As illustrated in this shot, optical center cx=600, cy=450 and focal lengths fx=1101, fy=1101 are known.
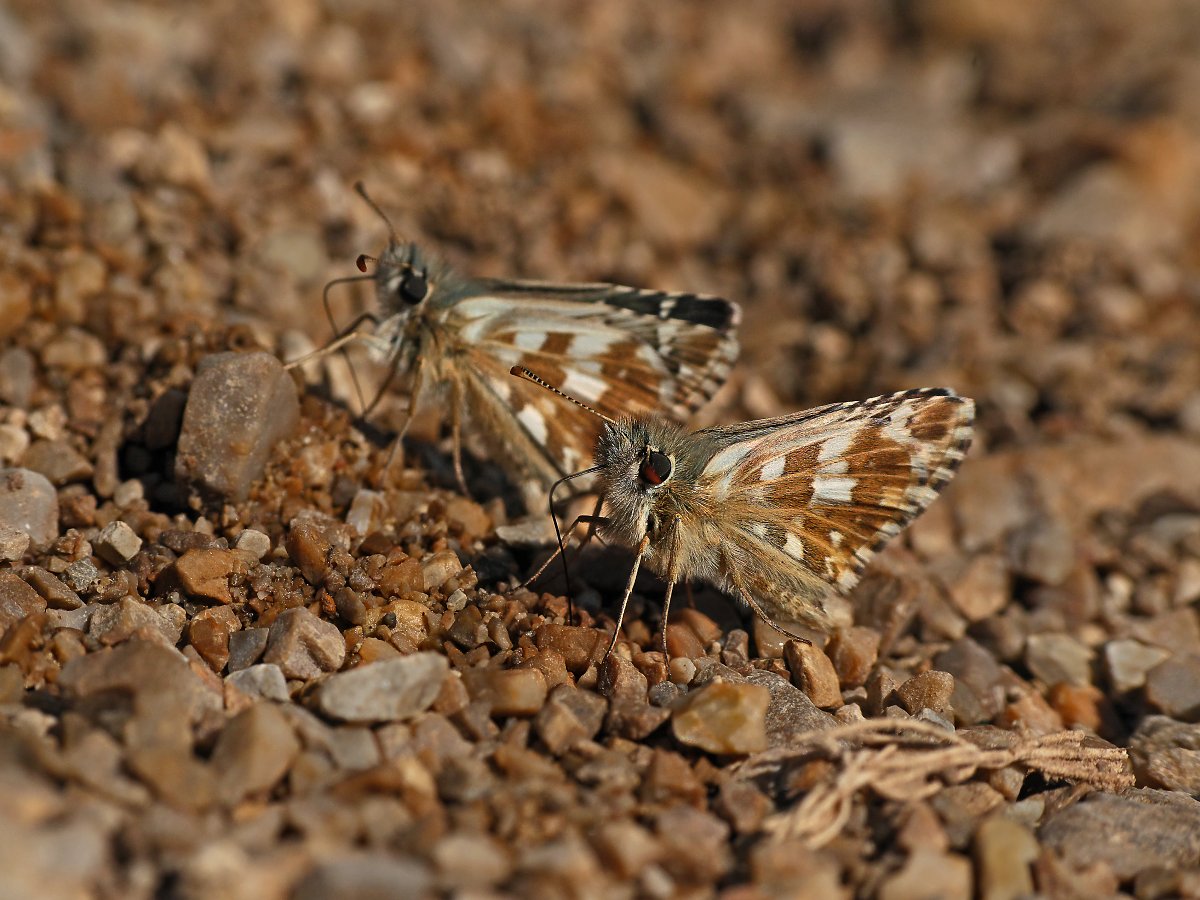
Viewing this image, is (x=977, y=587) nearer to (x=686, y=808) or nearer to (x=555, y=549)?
(x=555, y=549)

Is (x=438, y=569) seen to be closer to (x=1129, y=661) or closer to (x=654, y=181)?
(x=1129, y=661)

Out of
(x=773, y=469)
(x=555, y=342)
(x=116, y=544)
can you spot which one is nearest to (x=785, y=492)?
(x=773, y=469)

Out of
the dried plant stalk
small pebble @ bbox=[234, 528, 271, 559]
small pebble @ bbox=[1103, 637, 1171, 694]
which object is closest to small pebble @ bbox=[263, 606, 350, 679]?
small pebble @ bbox=[234, 528, 271, 559]

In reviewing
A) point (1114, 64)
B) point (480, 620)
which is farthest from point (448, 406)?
point (1114, 64)

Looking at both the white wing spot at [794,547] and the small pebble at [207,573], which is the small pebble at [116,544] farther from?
the white wing spot at [794,547]

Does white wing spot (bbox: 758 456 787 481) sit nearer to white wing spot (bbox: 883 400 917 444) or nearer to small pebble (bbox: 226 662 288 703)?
white wing spot (bbox: 883 400 917 444)

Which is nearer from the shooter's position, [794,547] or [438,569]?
[438,569]

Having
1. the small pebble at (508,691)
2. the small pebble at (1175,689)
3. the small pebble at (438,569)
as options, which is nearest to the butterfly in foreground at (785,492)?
the small pebble at (438,569)
